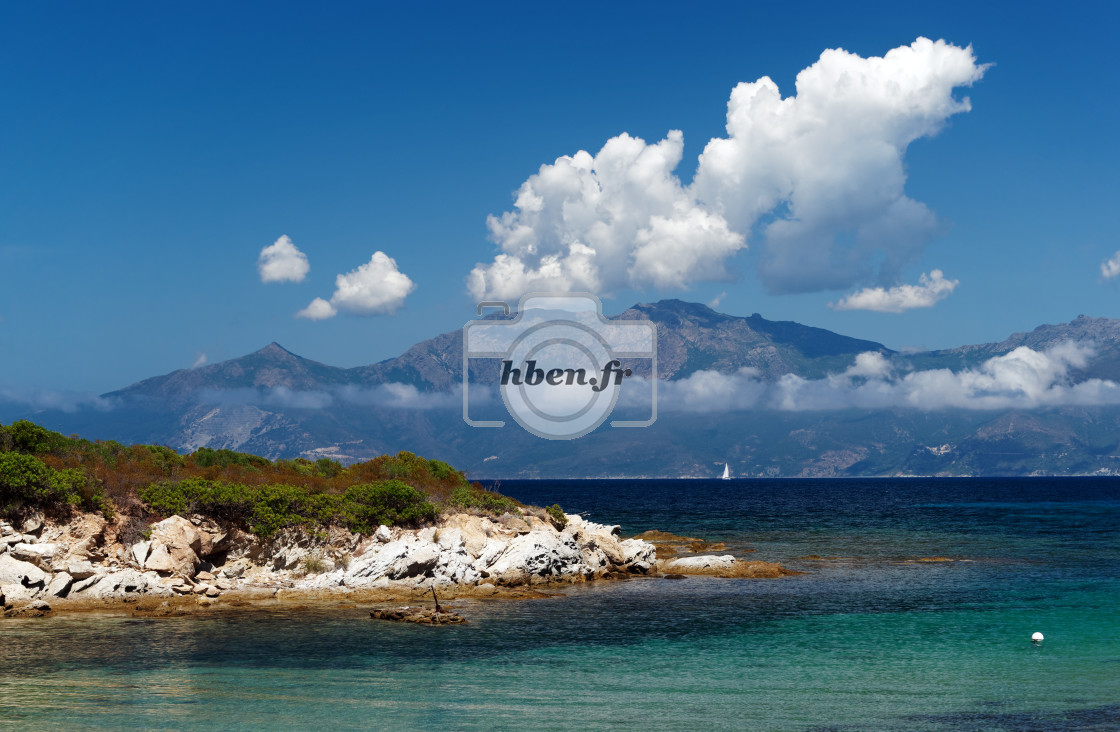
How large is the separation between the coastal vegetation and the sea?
9.30 metres

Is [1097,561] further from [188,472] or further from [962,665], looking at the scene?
[188,472]

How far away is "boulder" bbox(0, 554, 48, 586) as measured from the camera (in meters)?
37.6

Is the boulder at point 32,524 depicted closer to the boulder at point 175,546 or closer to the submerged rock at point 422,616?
the boulder at point 175,546

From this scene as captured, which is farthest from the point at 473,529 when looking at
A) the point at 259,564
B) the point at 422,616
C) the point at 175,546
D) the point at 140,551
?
the point at 140,551

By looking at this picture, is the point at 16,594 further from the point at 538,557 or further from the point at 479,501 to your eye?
the point at 538,557

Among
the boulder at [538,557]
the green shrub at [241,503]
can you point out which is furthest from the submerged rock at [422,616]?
the green shrub at [241,503]

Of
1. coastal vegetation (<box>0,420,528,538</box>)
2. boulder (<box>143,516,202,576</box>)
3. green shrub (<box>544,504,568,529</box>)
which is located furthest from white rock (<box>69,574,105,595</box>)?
green shrub (<box>544,504,568,529</box>)

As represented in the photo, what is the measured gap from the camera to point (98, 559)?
41531mm

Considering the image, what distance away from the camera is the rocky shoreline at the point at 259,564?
1517 inches

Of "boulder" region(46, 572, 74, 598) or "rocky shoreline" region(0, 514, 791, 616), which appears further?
"rocky shoreline" region(0, 514, 791, 616)

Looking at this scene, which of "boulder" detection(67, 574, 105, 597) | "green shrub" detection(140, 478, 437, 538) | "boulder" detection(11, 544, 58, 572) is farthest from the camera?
"green shrub" detection(140, 478, 437, 538)

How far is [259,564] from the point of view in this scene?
148 feet

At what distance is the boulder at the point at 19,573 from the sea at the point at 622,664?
426 centimetres

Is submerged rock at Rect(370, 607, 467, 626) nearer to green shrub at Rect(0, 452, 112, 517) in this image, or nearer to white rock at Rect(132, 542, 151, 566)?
white rock at Rect(132, 542, 151, 566)
